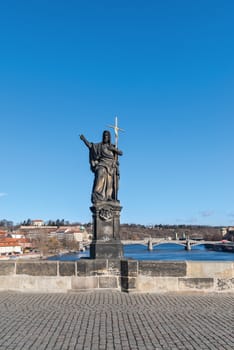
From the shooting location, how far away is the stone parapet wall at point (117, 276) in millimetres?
8172

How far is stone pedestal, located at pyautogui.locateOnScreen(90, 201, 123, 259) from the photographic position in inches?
362

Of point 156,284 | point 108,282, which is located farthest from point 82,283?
point 156,284

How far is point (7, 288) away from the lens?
859 cm

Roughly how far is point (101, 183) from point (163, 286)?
2.90m

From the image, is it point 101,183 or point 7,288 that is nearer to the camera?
point 7,288

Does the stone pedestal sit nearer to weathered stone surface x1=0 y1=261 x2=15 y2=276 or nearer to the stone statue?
the stone statue

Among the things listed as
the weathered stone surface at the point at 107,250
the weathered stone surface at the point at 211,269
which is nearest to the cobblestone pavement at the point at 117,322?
the weathered stone surface at the point at 211,269

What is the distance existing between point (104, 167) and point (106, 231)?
62.0 inches

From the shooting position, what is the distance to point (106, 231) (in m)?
9.47

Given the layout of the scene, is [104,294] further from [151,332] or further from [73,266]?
[151,332]

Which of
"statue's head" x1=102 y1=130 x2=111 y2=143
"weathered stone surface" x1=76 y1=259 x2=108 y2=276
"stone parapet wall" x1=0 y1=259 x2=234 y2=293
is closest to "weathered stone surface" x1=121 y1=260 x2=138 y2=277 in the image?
"stone parapet wall" x1=0 y1=259 x2=234 y2=293

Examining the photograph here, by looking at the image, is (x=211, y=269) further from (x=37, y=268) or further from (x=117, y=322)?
(x=37, y=268)

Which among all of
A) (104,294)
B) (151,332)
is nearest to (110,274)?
(104,294)

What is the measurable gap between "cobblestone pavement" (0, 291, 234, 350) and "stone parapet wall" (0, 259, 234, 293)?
0.92ft
